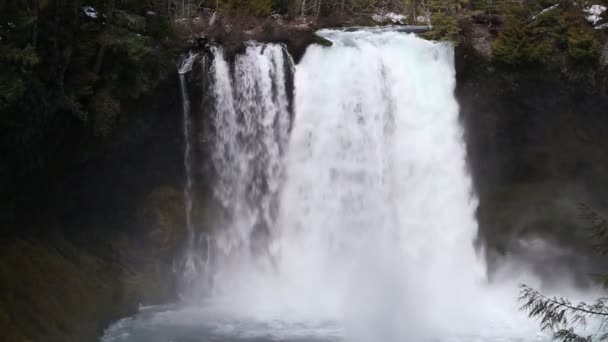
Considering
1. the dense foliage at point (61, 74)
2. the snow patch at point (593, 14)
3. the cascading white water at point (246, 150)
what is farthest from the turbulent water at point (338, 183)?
the snow patch at point (593, 14)

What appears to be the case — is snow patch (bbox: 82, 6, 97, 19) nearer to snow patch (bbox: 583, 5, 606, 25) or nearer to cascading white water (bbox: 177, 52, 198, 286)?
cascading white water (bbox: 177, 52, 198, 286)

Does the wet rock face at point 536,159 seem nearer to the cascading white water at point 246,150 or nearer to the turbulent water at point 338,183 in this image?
the turbulent water at point 338,183

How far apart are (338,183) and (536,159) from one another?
600 centimetres

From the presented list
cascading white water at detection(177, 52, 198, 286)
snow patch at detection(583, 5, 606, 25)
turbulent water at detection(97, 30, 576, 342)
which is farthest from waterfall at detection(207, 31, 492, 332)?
snow patch at detection(583, 5, 606, 25)

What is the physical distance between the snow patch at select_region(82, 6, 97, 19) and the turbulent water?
3.62 m

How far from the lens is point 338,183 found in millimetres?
17203

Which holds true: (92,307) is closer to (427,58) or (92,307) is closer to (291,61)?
(291,61)

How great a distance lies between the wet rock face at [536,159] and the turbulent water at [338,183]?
1.16 meters

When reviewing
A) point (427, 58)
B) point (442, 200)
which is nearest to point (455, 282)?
point (442, 200)

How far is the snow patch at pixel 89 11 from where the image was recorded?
44.3 ft

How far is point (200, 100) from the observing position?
16.8 meters

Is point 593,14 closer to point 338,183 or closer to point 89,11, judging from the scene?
point 338,183

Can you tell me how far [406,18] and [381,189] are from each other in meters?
18.2

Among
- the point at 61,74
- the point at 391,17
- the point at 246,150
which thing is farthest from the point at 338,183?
the point at 391,17
